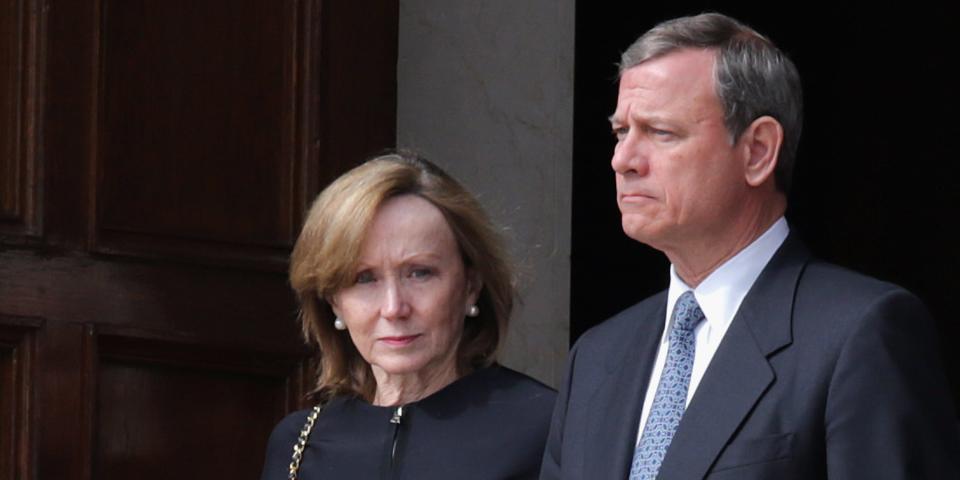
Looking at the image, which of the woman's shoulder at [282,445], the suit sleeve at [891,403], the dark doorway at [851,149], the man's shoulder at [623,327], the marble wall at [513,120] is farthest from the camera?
the dark doorway at [851,149]

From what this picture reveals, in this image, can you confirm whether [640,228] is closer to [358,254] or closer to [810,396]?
[810,396]

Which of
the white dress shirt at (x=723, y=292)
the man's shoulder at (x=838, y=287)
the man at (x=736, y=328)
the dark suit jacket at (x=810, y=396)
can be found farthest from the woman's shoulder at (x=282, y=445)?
the man's shoulder at (x=838, y=287)

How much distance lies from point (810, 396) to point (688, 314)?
0.31 m

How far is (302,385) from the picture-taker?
4.73 meters

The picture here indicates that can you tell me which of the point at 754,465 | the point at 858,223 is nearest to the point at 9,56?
the point at 754,465

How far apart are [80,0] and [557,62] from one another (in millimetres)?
1309

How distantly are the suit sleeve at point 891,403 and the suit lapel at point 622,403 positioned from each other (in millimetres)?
368

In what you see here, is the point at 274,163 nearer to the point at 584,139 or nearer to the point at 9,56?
the point at 9,56

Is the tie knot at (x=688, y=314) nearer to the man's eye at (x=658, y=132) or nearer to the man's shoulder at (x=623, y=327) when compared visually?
the man's shoulder at (x=623, y=327)

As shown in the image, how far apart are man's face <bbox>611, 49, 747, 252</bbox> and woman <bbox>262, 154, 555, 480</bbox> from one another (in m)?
0.79

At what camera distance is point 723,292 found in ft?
11.0

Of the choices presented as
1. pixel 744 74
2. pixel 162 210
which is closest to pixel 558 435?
pixel 744 74

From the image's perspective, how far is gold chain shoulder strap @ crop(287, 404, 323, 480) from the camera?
4.21 metres

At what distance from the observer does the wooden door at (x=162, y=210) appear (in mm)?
4352
